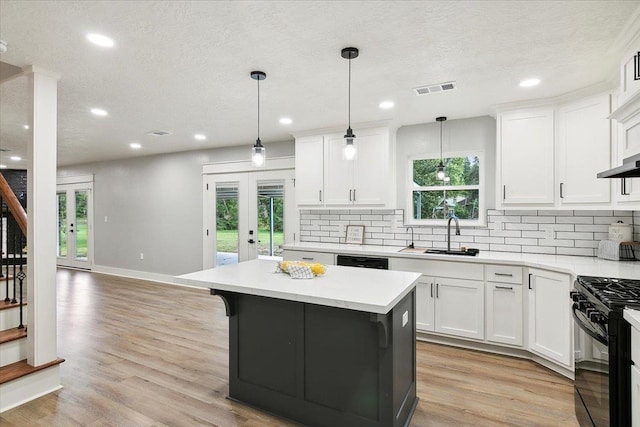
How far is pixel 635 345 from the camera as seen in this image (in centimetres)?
156

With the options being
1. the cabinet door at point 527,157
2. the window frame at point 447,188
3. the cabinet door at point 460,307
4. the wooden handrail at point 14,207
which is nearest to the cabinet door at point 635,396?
the cabinet door at point 460,307

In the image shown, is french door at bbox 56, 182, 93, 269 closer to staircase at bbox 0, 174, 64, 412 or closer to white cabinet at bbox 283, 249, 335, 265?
staircase at bbox 0, 174, 64, 412

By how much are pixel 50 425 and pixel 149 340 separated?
58.3 inches

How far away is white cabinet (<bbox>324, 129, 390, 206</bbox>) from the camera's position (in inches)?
167

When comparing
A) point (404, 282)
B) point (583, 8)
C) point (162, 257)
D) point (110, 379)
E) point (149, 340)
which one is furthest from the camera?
point (162, 257)

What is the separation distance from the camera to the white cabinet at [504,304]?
10.7 ft

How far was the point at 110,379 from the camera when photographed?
9.50ft

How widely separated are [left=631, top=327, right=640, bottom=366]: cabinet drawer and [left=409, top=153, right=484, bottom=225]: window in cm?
260

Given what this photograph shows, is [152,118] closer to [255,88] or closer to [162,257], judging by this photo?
[255,88]

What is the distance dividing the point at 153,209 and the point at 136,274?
1.43m

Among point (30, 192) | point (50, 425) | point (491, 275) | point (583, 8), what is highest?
point (583, 8)

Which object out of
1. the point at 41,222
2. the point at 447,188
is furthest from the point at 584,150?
the point at 41,222

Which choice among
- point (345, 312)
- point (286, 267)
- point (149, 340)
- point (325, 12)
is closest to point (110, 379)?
point (149, 340)

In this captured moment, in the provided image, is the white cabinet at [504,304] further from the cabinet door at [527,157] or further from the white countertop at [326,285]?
the white countertop at [326,285]
